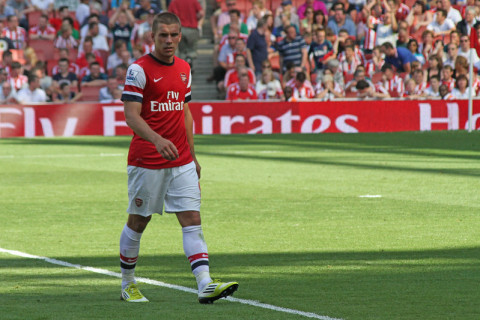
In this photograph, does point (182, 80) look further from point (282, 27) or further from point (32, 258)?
point (282, 27)

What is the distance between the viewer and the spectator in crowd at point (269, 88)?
27.8 meters

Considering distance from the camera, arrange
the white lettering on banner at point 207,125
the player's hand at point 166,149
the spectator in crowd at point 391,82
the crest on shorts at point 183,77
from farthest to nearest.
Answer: the spectator in crowd at point 391,82
the white lettering on banner at point 207,125
the crest on shorts at point 183,77
the player's hand at point 166,149

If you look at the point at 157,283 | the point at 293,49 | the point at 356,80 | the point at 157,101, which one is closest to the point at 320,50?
the point at 293,49

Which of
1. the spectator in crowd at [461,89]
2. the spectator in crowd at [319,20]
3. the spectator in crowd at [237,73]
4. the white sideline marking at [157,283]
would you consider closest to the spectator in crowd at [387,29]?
the spectator in crowd at [319,20]

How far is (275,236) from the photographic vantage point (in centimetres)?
1048

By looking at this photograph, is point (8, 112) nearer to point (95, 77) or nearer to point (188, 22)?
point (95, 77)

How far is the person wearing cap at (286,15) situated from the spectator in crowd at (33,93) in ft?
25.5

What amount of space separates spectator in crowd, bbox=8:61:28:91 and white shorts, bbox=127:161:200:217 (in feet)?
67.2

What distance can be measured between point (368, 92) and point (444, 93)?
6.74 feet

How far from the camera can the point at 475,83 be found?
2852 centimetres

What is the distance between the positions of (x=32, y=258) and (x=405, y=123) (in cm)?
1926

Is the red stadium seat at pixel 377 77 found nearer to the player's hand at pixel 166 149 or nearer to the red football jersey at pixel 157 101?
the red football jersey at pixel 157 101

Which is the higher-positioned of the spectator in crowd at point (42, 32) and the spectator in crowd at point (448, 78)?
the spectator in crowd at point (42, 32)

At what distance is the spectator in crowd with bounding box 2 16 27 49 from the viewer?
29231 mm
